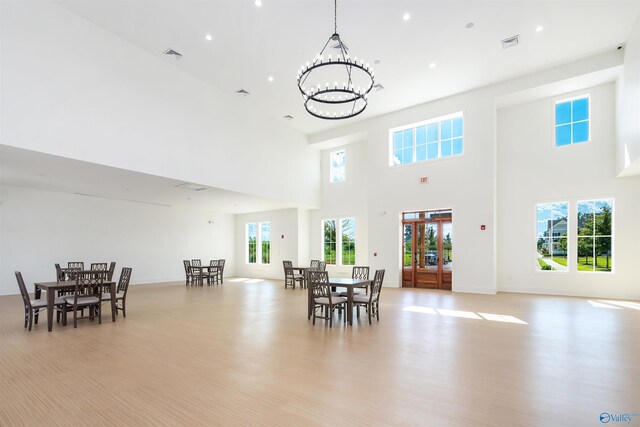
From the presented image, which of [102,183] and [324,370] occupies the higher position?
[102,183]

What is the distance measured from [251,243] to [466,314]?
1056cm

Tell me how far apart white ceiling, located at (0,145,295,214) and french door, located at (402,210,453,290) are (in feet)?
15.6

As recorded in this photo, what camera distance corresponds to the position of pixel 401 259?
10617mm

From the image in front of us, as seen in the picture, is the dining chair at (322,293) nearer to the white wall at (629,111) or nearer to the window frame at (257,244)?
the white wall at (629,111)

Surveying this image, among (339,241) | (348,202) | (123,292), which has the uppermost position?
(348,202)

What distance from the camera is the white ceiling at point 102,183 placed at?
6.37 m

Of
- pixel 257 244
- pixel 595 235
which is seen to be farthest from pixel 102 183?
pixel 595 235

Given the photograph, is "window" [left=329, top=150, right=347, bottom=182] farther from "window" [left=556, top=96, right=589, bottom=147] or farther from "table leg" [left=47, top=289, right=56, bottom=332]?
"table leg" [left=47, top=289, right=56, bottom=332]

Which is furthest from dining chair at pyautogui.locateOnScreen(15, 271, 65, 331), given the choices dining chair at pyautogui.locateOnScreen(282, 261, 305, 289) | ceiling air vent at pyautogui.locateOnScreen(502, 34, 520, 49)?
ceiling air vent at pyautogui.locateOnScreen(502, 34, 520, 49)

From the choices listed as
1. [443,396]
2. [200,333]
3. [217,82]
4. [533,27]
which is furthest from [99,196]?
[533,27]

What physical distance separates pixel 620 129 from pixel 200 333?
33.0 feet

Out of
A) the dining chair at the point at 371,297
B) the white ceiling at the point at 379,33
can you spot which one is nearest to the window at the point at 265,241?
the white ceiling at the point at 379,33

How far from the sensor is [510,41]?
272 inches

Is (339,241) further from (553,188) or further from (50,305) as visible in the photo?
(50,305)
